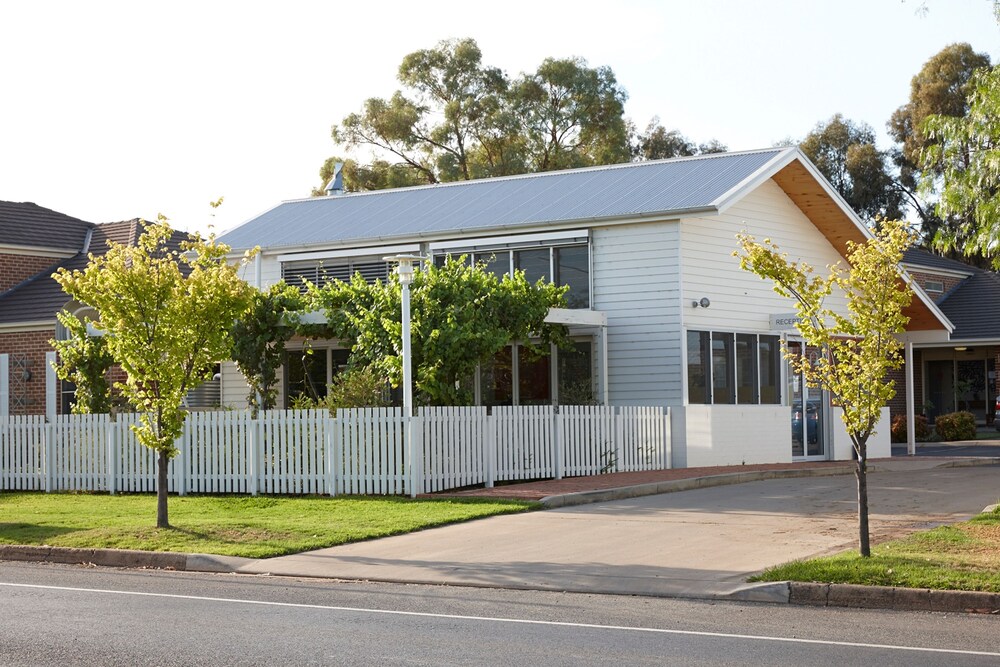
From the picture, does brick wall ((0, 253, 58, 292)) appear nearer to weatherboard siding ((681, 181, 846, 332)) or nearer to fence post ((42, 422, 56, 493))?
fence post ((42, 422, 56, 493))

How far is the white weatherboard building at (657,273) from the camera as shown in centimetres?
2367

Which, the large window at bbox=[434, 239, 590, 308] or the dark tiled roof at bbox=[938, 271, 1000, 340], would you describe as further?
the dark tiled roof at bbox=[938, 271, 1000, 340]

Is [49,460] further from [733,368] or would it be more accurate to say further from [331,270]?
[733,368]

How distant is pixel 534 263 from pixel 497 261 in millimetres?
795

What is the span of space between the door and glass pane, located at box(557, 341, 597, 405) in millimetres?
4419

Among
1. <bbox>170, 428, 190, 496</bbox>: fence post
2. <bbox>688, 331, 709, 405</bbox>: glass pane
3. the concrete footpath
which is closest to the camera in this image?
the concrete footpath

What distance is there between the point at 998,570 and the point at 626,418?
11.4 meters

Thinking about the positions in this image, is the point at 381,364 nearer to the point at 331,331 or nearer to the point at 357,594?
the point at 331,331

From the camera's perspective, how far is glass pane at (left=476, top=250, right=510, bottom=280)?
25.2 meters

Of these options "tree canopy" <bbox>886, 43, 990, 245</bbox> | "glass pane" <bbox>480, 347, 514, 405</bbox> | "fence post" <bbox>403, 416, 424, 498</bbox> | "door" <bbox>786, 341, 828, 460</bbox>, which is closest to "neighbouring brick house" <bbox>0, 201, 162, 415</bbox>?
"glass pane" <bbox>480, 347, 514, 405</bbox>

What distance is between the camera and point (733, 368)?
24.7 meters

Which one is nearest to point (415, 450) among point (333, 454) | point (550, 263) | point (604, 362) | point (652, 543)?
Result: point (333, 454)

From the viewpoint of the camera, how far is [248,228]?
2984cm

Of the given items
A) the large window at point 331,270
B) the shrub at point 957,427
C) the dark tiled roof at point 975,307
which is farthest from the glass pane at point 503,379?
the dark tiled roof at point 975,307
